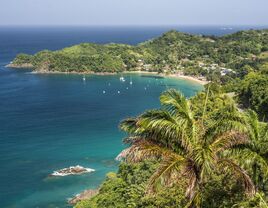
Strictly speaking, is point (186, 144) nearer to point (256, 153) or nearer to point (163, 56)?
point (256, 153)

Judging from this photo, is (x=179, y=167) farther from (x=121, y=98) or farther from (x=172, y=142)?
(x=121, y=98)

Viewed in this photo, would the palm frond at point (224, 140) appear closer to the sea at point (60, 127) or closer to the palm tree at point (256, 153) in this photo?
the palm tree at point (256, 153)

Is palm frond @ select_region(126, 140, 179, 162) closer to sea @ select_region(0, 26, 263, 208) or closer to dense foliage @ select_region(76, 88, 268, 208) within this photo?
dense foliage @ select_region(76, 88, 268, 208)

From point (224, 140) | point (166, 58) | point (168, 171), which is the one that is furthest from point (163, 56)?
point (168, 171)

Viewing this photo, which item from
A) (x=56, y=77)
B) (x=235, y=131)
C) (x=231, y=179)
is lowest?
(x=56, y=77)

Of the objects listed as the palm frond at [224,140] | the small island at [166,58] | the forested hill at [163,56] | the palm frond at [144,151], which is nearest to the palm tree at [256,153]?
the palm frond at [224,140]

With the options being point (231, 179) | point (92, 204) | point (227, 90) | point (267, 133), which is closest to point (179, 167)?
point (231, 179)
